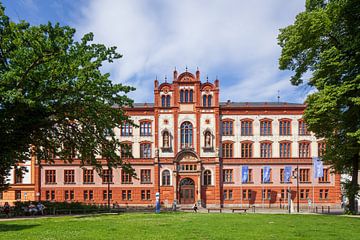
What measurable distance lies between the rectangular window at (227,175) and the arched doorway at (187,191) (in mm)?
4737

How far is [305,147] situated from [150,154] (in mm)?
22618

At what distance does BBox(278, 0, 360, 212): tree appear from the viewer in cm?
2595

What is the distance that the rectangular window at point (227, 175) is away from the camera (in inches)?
2160

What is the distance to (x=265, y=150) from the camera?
55562 mm

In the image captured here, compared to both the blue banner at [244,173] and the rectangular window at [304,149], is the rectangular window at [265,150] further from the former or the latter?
the blue banner at [244,173]

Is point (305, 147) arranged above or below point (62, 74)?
below

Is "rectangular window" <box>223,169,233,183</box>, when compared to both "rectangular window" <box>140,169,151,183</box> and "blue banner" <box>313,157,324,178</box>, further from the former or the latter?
"blue banner" <box>313,157,324,178</box>

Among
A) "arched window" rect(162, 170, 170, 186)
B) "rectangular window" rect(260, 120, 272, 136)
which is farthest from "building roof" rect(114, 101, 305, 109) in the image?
"arched window" rect(162, 170, 170, 186)

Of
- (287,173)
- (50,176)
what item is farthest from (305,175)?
(50,176)

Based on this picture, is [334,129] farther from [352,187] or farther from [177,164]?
[177,164]

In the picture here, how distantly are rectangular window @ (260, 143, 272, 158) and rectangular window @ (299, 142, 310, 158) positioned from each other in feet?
14.7

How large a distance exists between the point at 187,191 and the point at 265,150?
42.1ft

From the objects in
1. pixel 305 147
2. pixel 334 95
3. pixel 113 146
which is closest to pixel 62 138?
pixel 113 146

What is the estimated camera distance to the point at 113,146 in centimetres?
2922
